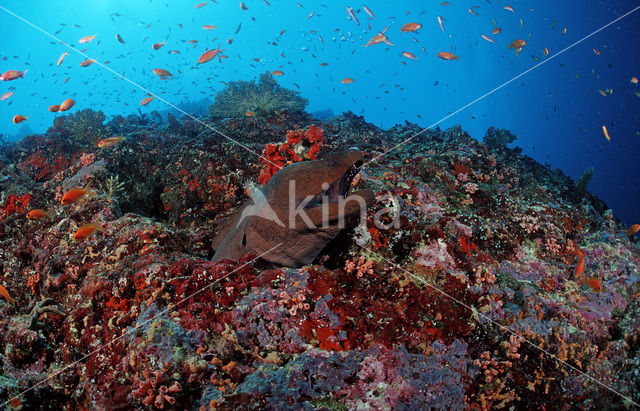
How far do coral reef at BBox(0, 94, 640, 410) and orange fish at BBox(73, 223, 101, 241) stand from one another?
10 centimetres

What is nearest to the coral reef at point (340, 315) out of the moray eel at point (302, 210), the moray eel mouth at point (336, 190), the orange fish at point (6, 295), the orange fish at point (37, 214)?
the orange fish at point (6, 295)

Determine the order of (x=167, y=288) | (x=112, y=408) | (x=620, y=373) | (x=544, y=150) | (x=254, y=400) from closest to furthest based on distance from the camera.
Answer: (x=254, y=400)
(x=112, y=408)
(x=167, y=288)
(x=620, y=373)
(x=544, y=150)

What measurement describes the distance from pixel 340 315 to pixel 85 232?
11.7 feet

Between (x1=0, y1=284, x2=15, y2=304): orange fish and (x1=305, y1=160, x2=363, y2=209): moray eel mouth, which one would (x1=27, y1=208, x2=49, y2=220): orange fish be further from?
(x1=305, y1=160, x2=363, y2=209): moray eel mouth

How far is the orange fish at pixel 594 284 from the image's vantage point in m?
3.71

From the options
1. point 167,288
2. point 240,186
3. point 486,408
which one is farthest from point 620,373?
point 240,186

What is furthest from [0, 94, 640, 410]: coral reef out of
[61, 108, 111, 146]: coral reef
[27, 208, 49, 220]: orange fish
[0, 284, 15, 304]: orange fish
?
[61, 108, 111, 146]: coral reef

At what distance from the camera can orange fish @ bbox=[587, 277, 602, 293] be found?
371 cm

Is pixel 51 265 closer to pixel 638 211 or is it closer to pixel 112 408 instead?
pixel 112 408

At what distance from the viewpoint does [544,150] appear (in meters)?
105

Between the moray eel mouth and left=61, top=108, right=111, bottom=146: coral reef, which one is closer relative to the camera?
the moray eel mouth

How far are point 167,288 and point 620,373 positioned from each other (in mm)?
4717

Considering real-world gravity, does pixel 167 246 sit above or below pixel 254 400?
below

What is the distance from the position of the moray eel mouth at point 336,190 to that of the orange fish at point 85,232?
3.07 meters
